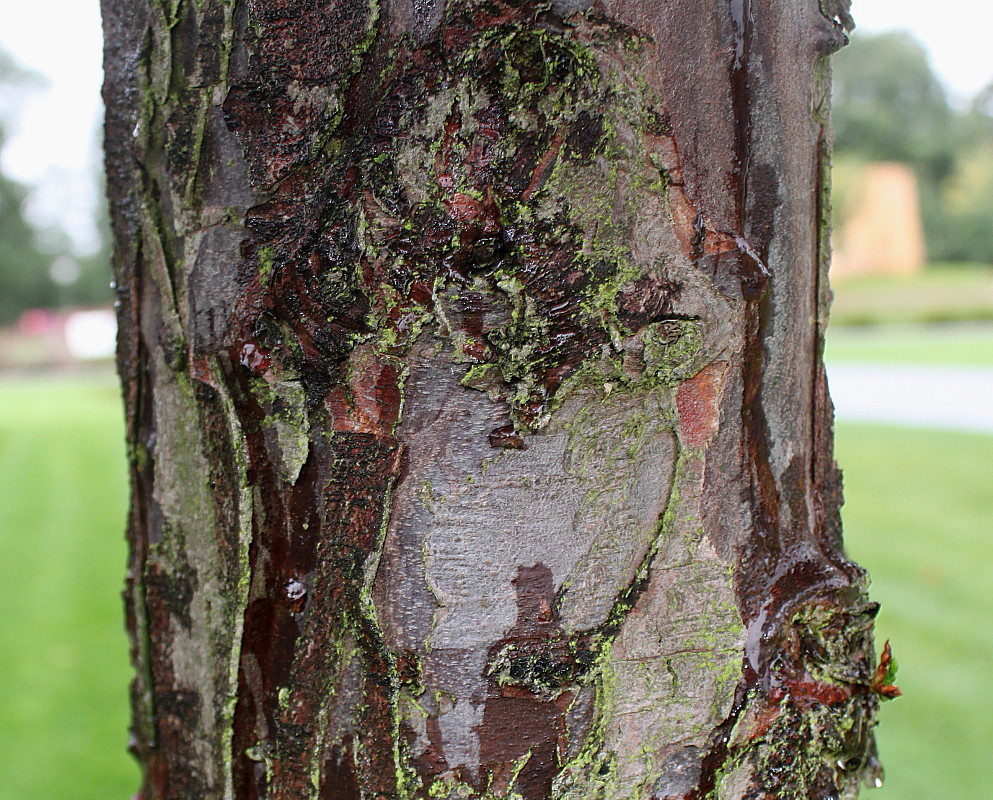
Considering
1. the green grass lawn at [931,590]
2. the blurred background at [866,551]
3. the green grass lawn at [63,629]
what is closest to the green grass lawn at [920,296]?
the blurred background at [866,551]

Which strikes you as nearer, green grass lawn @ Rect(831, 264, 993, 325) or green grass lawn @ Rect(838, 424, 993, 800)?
green grass lawn @ Rect(838, 424, 993, 800)

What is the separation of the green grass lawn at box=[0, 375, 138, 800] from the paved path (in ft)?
13.6

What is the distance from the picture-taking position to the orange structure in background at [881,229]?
1797cm

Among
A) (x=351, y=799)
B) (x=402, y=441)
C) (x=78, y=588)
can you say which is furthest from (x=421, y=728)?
(x=78, y=588)

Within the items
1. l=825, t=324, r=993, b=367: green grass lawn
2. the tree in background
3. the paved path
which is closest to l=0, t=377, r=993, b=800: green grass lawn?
the paved path

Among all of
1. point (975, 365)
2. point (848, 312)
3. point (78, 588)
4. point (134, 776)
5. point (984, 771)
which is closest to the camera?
point (984, 771)

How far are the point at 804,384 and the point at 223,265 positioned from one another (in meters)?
0.37

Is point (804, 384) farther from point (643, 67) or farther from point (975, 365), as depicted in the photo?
point (975, 365)

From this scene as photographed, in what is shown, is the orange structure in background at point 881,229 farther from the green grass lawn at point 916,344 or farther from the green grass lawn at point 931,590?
the green grass lawn at point 931,590

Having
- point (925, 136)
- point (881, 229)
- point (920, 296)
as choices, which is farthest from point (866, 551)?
point (925, 136)

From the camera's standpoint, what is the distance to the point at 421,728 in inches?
19.1

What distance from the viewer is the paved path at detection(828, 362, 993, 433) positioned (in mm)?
6023

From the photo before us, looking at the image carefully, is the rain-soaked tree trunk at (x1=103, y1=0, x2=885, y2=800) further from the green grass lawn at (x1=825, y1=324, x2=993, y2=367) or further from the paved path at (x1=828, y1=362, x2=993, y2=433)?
the green grass lawn at (x1=825, y1=324, x2=993, y2=367)

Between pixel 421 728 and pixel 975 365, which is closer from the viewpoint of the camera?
pixel 421 728
